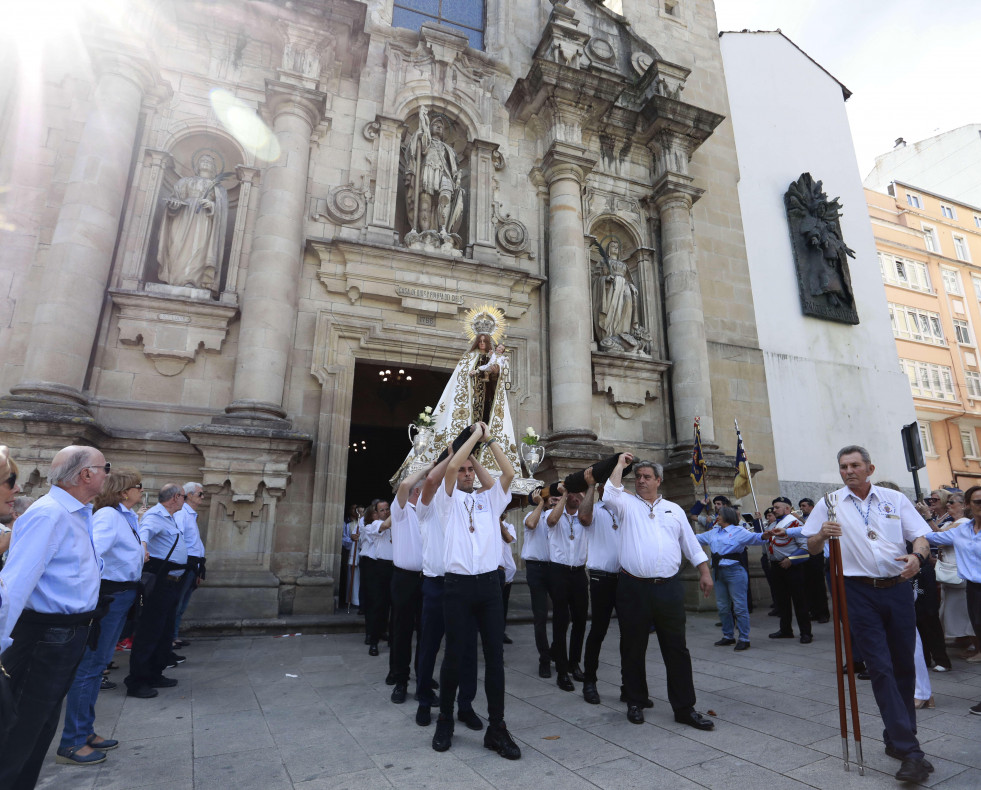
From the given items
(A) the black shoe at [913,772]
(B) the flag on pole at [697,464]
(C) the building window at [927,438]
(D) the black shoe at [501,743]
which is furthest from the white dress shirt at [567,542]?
(C) the building window at [927,438]

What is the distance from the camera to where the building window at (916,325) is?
26.6m

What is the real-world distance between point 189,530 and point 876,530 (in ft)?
19.9

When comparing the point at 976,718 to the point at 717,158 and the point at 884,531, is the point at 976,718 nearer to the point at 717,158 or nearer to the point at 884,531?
the point at 884,531

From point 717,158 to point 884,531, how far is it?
43.2 feet

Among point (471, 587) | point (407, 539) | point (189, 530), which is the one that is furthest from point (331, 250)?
point (471, 587)

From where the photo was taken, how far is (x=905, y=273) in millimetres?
27734

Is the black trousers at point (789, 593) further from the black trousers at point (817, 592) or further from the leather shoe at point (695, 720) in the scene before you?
the leather shoe at point (695, 720)

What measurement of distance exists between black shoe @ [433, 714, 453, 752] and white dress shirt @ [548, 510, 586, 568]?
7.88 ft

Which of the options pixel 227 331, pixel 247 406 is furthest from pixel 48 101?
pixel 247 406

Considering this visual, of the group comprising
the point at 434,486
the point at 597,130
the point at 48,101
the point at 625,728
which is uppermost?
the point at 597,130

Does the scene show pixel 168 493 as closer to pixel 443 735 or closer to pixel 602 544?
pixel 443 735

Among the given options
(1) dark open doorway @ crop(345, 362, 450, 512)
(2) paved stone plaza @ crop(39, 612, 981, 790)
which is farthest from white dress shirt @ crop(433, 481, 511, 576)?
(1) dark open doorway @ crop(345, 362, 450, 512)

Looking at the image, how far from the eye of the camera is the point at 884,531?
152 inches

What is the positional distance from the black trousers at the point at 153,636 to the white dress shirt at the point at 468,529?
9.44ft
